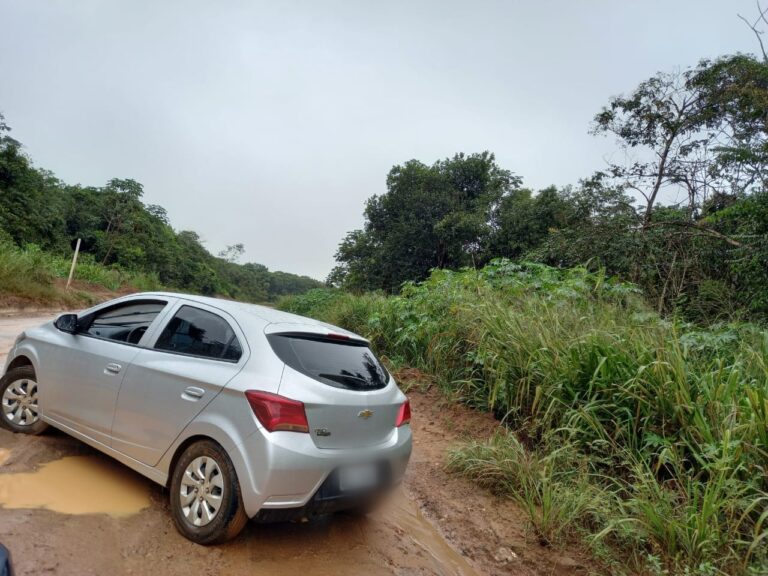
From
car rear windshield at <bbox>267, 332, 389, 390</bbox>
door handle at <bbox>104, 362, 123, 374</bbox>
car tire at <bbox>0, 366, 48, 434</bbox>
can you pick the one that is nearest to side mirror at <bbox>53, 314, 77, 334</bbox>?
car tire at <bbox>0, 366, 48, 434</bbox>

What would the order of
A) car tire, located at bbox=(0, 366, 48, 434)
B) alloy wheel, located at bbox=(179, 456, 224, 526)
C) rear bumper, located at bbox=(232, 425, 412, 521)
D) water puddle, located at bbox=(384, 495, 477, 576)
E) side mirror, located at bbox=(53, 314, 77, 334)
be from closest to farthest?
1. rear bumper, located at bbox=(232, 425, 412, 521)
2. alloy wheel, located at bbox=(179, 456, 224, 526)
3. water puddle, located at bbox=(384, 495, 477, 576)
4. side mirror, located at bbox=(53, 314, 77, 334)
5. car tire, located at bbox=(0, 366, 48, 434)

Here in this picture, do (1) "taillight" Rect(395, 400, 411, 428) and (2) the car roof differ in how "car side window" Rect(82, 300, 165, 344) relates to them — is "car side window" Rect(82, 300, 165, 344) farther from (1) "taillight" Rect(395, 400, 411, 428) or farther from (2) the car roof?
(1) "taillight" Rect(395, 400, 411, 428)

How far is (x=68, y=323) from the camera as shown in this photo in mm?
3750

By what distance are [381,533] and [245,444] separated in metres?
1.34

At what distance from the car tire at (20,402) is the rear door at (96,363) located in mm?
258

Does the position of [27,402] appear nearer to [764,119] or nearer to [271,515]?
[271,515]

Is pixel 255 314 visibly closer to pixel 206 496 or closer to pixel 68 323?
pixel 206 496

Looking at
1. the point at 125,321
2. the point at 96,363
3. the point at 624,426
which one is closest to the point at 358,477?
the point at 96,363

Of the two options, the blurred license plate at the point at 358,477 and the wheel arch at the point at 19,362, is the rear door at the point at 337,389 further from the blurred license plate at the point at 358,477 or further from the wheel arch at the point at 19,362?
the wheel arch at the point at 19,362

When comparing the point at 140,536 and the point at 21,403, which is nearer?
the point at 140,536

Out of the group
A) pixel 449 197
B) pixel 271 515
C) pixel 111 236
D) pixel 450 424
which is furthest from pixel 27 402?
pixel 111 236

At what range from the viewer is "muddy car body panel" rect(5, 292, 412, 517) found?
2516mm

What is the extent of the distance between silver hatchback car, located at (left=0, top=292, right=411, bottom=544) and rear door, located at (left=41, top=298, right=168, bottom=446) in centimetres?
1

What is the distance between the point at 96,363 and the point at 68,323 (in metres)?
0.64
